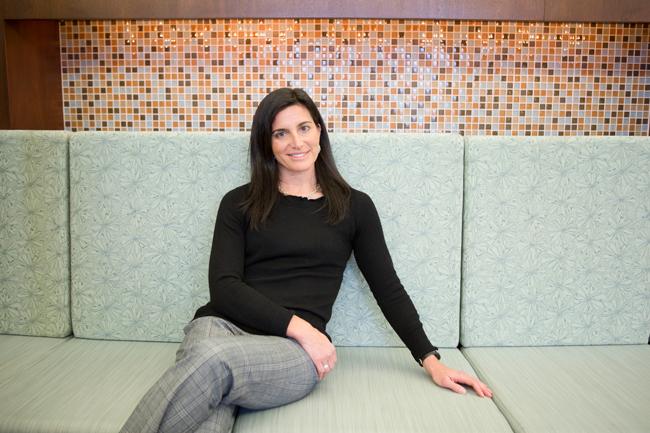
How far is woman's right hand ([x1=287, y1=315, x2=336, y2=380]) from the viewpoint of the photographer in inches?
52.2

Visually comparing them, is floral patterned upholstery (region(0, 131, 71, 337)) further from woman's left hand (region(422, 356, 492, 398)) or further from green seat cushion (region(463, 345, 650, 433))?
green seat cushion (region(463, 345, 650, 433))

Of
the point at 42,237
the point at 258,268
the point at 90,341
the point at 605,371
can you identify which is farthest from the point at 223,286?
the point at 605,371

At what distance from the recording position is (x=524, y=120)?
9.33 ft

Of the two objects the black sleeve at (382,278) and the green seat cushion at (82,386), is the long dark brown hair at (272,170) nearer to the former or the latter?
the black sleeve at (382,278)

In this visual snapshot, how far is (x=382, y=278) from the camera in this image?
150cm

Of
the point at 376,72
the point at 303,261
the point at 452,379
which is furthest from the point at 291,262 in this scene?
the point at 376,72

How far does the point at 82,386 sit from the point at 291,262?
659 mm

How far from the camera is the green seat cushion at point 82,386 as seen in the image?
3.98 feet

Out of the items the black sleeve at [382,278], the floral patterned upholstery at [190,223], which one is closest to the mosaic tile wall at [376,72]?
the floral patterned upholstery at [190,223]

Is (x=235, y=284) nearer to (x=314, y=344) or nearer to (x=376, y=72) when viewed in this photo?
(x=314, y=344)

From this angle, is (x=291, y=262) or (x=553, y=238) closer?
(x=291, y=262)

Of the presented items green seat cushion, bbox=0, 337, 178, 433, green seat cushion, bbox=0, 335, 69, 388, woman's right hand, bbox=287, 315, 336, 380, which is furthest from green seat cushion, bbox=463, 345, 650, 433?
green seat cushion, bbox=0, 335, 69, 388

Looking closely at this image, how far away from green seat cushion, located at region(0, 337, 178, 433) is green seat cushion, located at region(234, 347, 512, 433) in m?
0.33

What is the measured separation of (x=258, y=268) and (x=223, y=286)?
14 centimetres
